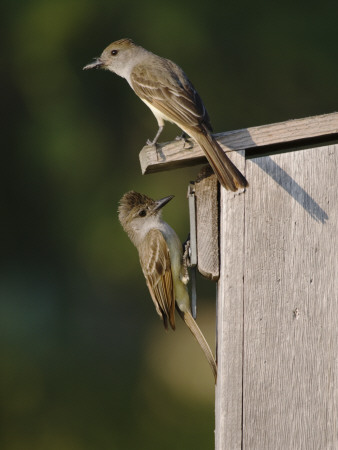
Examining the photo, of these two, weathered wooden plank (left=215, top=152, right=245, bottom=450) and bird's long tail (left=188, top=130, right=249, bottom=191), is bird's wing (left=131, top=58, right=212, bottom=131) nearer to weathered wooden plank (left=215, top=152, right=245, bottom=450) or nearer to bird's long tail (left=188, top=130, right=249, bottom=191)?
bird's long tail (left=188, top=130, right=249, bottom=191)

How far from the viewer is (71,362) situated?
30.4 ft

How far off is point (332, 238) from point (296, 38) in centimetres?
681

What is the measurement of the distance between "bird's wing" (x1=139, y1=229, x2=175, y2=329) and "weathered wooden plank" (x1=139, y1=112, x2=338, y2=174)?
1004mm

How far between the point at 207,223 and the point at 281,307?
578 millimetres

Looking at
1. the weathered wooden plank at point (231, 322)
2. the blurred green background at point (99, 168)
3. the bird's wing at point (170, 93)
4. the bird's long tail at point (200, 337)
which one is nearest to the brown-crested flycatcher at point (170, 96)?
the bird's wing at point (170, 93)

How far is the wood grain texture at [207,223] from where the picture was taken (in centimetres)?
467

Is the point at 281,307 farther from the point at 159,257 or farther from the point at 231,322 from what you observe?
the point at 159,257

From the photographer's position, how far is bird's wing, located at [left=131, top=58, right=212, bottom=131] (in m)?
5.03

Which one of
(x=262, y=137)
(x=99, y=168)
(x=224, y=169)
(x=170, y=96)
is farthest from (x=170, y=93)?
(x=99, y=168)

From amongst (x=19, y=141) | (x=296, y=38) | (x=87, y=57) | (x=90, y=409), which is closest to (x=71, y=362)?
(x=90, y=409)

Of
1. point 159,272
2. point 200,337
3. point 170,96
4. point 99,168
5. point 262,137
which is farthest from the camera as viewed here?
point 99,168

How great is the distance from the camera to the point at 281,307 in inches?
178

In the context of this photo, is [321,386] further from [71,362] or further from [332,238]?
[71,362]

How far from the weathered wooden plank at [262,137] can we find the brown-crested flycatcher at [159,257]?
2.89ft
